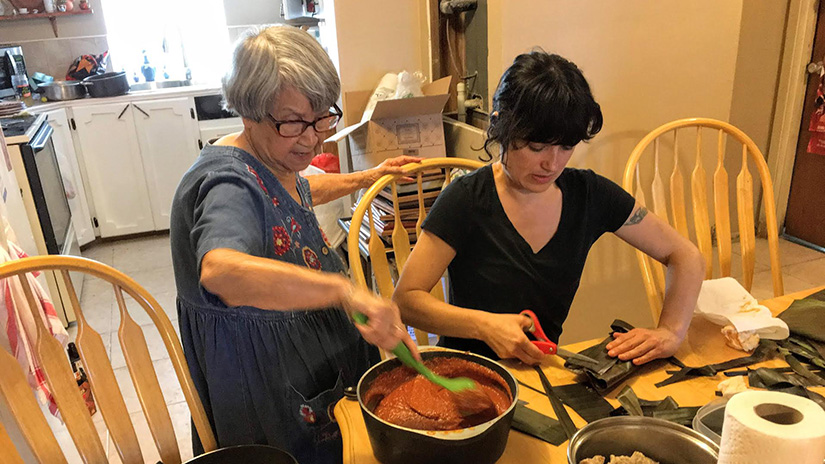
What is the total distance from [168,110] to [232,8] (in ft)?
3.65

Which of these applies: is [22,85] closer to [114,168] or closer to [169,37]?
[114,168]

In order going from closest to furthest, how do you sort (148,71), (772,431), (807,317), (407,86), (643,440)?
(772,431) < (643,440) < (807,317) < (407,86) < (148,71)

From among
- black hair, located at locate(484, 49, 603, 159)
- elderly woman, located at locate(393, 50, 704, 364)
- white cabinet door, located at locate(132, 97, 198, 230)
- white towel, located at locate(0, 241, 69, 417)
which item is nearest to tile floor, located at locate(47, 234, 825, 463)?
white cabinet door, located at locate(132, 97, 198, 230)

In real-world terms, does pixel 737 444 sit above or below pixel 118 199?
above

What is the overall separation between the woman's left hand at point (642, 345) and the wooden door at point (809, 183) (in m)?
2.98

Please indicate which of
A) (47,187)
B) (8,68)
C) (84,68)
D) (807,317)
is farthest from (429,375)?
(84,68)

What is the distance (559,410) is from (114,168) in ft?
13.1

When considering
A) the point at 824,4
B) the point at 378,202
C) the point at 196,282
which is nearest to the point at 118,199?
the point at 378,202

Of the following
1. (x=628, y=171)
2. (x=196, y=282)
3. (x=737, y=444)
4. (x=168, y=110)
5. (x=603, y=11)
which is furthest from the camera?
(x=168, y=110)

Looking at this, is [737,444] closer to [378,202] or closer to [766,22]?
[378,202]

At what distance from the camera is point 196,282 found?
1067 millimetres

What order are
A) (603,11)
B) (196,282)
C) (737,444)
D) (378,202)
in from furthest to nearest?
(378,202), (603,11), (196,282), (737,444)

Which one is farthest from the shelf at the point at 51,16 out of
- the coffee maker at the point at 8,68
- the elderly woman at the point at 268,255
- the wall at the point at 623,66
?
the elderly woman at the point at 268,255

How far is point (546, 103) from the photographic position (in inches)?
43.7
